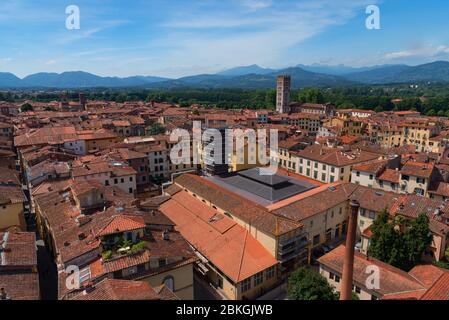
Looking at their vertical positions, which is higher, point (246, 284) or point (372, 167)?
point (372, 167)

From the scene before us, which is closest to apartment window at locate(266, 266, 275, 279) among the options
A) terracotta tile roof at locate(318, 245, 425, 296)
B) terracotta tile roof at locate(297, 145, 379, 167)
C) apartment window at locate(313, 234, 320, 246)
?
terracotta tile roof at locate(318, 245, 425, 296)

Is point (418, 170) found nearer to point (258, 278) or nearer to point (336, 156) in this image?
point (336, 156)

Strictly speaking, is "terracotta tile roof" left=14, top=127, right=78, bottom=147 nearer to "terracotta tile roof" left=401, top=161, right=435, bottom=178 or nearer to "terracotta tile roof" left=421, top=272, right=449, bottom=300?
"terracotta tile roof" left=401, top=161, right=435, bottom=178

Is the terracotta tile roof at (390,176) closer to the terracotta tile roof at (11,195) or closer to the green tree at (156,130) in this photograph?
the terracotta tile roof at (11,195)

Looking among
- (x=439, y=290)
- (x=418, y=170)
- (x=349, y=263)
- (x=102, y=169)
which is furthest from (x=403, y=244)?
(x=102, y=169)

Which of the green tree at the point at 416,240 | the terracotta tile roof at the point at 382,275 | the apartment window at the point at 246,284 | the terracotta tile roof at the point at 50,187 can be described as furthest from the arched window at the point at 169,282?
the green tree at the point at 416,240
